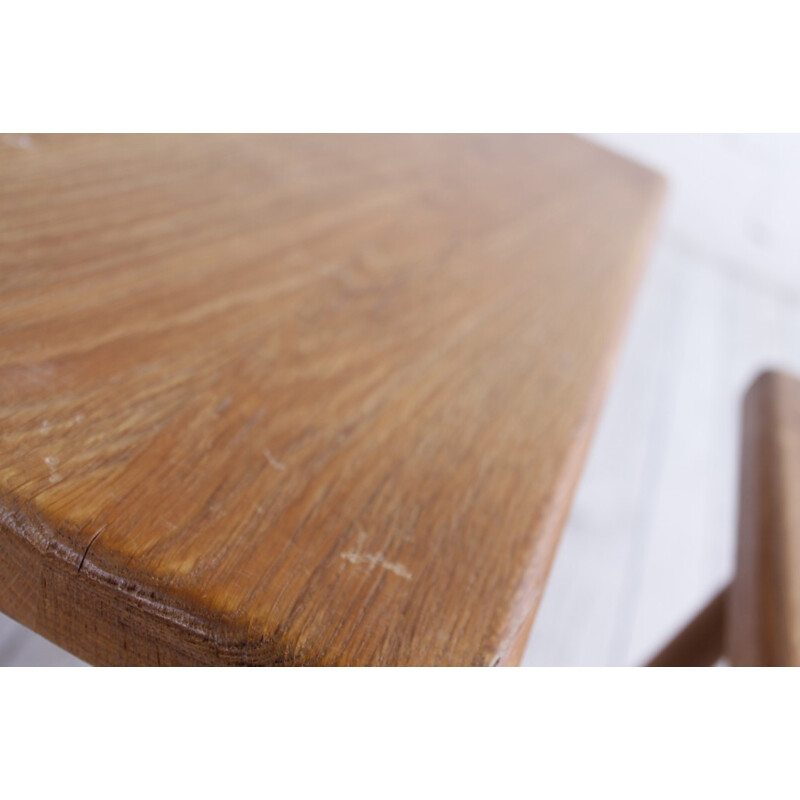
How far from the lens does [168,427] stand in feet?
0.66

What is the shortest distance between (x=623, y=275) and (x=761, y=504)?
13 centimetres

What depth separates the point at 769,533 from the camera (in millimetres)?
379

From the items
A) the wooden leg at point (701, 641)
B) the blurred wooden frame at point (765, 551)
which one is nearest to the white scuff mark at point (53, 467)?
the blurred wooden frame at point (765, 551)

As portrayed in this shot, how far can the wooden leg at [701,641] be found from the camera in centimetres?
48

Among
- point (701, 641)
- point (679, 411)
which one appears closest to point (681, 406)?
point (679, 411)

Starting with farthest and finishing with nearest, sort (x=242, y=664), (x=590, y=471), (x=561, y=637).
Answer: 1. (x=590, y=471)
2. (x=561, y=637)
3. (x=242, y=664)

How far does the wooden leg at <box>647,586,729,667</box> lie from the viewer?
48 centimetres

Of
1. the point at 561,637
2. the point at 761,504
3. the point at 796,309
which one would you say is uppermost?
the point at 761,504

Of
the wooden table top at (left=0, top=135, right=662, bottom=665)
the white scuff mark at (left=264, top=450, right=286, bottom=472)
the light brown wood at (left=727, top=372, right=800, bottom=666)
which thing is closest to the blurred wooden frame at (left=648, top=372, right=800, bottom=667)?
the light brown wood at (left=727, top=372, right=800, bottom=666)

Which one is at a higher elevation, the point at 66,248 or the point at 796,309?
the point at 66,248

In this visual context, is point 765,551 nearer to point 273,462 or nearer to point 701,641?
point 701,641

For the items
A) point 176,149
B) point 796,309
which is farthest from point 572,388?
point 796,309

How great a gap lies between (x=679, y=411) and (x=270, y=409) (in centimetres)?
113

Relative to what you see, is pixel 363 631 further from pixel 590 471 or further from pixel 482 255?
pixel 590 471
